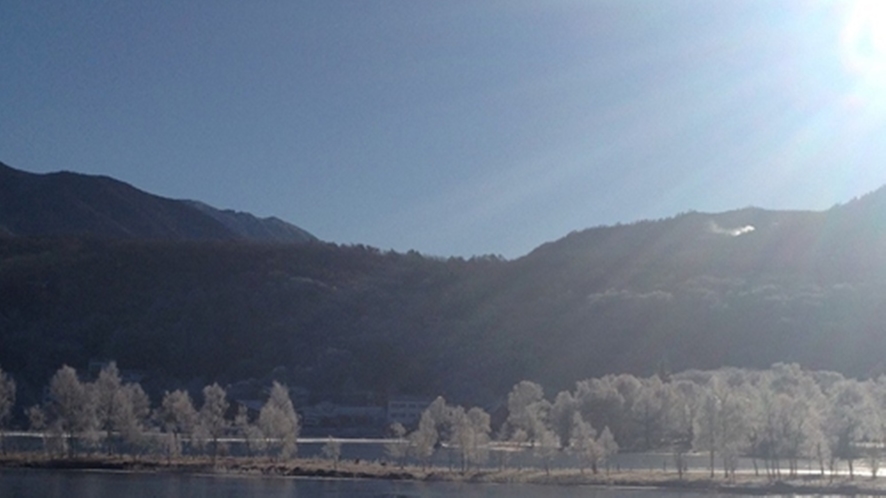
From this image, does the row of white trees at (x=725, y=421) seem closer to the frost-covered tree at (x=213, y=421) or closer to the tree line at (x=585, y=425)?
the tree line at (x=585, y=425)

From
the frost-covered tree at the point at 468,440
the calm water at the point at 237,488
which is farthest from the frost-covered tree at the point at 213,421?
the frost-covered tree at the point at 468,440

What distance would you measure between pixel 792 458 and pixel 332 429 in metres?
73.5

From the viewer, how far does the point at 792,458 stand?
7600 centimetres

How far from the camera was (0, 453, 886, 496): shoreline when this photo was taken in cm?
6688

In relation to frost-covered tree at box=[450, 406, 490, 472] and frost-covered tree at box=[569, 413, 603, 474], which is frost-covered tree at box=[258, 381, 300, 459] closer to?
frost-covered tree at box=[450, 406, 490, 472]

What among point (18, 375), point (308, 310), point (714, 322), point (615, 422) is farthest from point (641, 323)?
point (18, 375)

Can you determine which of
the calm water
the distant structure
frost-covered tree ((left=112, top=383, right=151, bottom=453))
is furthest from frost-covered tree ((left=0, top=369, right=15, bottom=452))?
the distant structure

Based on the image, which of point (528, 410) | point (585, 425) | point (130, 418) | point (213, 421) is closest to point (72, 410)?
point (130, 418)

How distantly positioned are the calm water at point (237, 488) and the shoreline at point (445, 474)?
10.1 feet

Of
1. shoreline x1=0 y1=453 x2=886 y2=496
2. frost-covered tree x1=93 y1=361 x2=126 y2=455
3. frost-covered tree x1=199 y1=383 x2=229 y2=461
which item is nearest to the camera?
shoreline x1=0 y1=453 x2=886 y2=496

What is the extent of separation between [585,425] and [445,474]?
12370 millimetres

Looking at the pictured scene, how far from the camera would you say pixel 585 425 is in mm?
82438

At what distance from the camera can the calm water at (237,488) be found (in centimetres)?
5906

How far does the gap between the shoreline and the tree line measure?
8.39 ft
